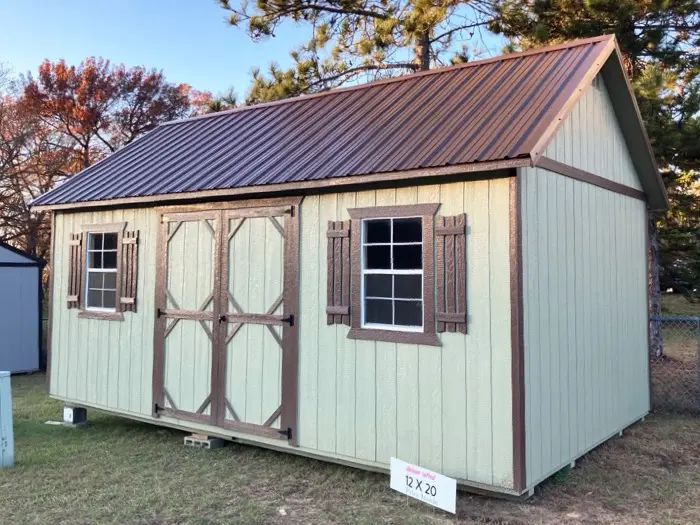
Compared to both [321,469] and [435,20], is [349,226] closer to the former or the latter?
[321,469]

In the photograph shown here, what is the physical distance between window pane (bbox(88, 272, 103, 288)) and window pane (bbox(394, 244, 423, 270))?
14.3ft

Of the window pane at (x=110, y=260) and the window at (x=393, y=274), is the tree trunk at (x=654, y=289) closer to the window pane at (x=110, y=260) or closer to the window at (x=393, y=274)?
the window at (x=393, y=274)

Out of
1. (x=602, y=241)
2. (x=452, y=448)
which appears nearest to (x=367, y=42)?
(x=602, y=241)

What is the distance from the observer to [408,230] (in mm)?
5617

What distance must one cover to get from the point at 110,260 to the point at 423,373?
4636 mm

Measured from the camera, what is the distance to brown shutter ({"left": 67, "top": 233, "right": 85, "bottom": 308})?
815 cm

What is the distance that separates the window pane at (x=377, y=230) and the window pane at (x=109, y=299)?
12.5ft

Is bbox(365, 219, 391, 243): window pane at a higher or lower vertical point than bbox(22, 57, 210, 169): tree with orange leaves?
lower

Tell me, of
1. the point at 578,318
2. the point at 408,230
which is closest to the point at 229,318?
the point at 408,230

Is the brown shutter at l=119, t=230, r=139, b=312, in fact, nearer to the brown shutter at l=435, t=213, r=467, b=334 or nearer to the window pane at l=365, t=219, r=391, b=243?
the window pane at l=365, t=219, r=391, b=243

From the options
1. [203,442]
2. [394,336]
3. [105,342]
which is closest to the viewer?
[394,336]

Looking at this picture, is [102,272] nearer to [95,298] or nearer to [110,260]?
[110,260]

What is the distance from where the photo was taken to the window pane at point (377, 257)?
5703mm

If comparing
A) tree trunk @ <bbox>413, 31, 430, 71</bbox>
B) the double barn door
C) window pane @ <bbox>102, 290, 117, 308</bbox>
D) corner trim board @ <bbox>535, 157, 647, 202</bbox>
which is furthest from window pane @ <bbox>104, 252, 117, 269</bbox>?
tree trunk @ <bbox>413, 31, 430, 71</bbox>
